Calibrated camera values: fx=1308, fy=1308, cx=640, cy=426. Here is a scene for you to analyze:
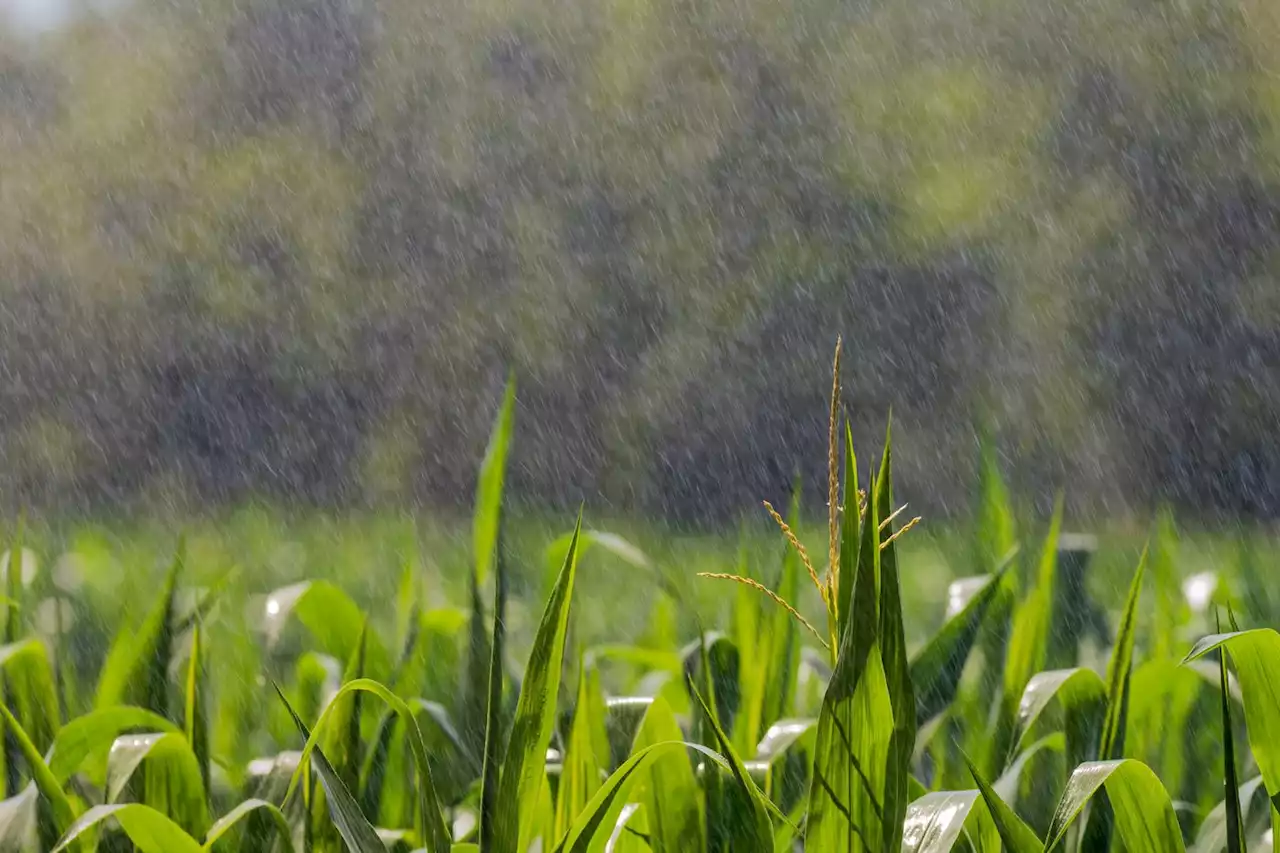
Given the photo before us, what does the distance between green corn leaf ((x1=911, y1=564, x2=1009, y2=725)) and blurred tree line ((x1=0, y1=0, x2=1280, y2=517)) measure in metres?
8.46

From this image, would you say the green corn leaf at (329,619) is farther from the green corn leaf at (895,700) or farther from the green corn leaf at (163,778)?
the green corn leaf at (895,700)

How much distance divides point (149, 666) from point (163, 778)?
20 cm

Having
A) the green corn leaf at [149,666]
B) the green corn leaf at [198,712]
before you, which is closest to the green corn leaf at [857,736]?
the green corn leaf at [198,712]

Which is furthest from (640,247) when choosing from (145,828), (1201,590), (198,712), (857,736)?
(857,736)

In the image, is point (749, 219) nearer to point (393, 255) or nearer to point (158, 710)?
point (393, 255)

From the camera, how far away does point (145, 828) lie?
2.85 ft

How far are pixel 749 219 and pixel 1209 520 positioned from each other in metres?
4.40

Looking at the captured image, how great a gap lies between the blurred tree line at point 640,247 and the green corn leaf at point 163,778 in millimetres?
8693

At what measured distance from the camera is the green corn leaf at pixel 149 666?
4.00 feet

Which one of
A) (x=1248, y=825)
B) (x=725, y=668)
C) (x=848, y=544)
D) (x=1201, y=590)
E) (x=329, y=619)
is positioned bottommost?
(x=1201, y=590)

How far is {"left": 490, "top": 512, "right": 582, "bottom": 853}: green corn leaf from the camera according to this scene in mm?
784

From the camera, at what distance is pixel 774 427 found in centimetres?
1075

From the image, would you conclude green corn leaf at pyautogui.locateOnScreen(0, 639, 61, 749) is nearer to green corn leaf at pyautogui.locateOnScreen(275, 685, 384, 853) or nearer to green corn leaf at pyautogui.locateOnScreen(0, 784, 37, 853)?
green corn leaf at pyautogui.locateOnScreen(0, 784, 37, 853)

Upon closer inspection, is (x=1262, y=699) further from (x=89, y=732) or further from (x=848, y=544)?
(x=89, y=732)
